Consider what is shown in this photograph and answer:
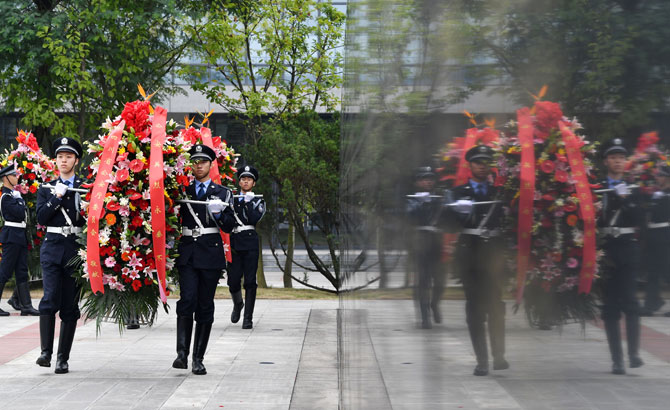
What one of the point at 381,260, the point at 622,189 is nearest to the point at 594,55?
the point at 622,189

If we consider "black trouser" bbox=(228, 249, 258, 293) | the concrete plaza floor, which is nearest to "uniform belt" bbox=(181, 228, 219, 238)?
the concrete plaza floor

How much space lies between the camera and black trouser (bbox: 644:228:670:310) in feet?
1.99

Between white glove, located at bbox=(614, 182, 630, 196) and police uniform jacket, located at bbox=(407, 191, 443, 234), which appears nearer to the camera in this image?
white glove, located at bbox=(614, 182, 630, 196)

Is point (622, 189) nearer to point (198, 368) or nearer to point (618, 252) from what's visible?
point (618, 252)

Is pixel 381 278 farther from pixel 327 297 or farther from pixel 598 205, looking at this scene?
pixel 327 297

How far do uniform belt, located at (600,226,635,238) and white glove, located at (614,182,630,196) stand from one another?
0.03 metres

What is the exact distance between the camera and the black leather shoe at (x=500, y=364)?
2.77 feet

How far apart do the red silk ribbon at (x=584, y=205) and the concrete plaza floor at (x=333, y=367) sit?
0.04 metres

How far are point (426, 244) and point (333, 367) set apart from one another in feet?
23.1

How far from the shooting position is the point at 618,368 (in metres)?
0.65

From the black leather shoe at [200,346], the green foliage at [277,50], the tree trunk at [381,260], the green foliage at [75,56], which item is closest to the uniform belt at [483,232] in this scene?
the tree trunk at [381,260]

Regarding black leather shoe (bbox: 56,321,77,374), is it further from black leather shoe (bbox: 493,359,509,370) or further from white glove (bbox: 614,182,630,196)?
white glove (bbox: 614,182,630,196)

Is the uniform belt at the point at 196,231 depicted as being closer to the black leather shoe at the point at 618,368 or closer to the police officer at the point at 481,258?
the police officer at the point at 481,258

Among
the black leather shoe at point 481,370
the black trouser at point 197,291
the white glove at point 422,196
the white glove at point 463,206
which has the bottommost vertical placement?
the black trouser at point 197,291
